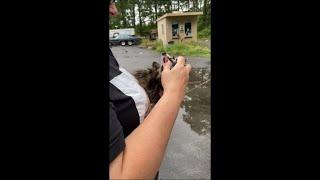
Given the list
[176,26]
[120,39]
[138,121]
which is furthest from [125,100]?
[176,26]

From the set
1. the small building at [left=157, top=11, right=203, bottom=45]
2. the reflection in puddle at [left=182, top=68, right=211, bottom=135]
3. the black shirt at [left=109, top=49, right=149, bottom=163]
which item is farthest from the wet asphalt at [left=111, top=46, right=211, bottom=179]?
the small building at [left=157, top=11, right=203, bottom=45]

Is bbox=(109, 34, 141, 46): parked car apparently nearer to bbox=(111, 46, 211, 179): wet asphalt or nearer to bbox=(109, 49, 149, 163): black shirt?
bbox=(109, 49, 149, 163): black shirt

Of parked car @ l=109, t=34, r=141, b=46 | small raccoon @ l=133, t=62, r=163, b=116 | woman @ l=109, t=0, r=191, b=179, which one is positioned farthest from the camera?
parked car @ l=109, t=34, r=141, b=46

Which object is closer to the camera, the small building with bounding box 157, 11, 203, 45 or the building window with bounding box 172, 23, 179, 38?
the small building with bounding box 157, 11, 203, 45

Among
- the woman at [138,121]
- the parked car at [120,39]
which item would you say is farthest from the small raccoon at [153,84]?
the parked car at [120,39]

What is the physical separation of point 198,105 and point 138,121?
590cm

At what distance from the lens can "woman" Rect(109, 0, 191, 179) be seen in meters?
0.78

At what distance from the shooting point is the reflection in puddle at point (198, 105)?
551cm

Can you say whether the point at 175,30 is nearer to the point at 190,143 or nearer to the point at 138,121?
the point at 190,143

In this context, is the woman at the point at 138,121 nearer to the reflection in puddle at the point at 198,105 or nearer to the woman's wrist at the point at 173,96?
the woman's wrist at the point at 173,96

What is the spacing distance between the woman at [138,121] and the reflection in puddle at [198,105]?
4155 mm

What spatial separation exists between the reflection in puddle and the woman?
4.15 metres

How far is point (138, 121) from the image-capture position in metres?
1.01
